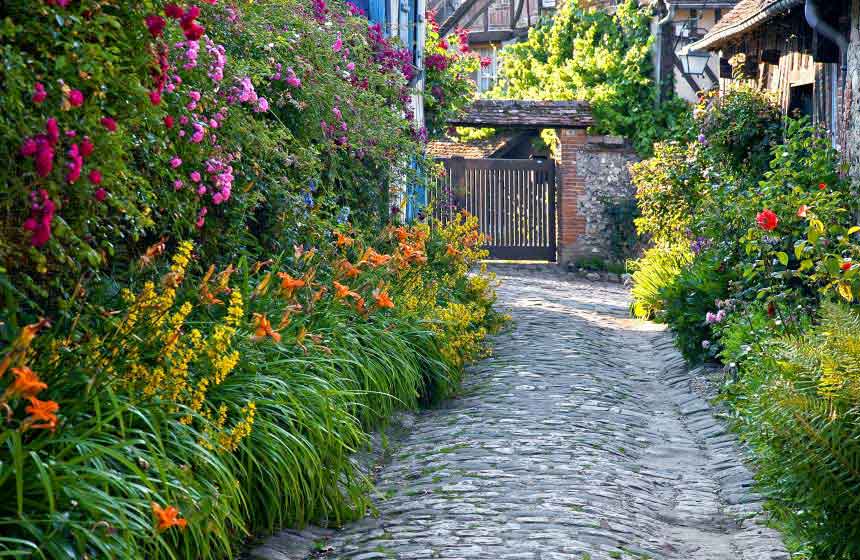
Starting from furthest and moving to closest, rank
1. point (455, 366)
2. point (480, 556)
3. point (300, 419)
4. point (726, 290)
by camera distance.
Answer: point (726, 290)
point (455, 366)
point (300, 419)
point (480, 556)

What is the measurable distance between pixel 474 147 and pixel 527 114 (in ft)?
18.7

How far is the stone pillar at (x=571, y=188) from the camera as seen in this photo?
67.7ft

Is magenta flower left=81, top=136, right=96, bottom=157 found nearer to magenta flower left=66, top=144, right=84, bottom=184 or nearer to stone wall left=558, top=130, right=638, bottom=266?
magenta flower left=66, top=144, right=84, bottom=184

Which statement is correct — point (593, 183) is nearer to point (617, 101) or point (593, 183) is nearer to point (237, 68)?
point (617, 101)

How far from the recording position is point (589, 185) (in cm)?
2067

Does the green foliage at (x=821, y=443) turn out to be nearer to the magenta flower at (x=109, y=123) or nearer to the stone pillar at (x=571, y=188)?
the magenta flower at (x=109, y=123)

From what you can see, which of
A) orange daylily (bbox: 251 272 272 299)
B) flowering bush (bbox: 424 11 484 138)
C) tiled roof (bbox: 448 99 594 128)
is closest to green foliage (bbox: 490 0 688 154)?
tiled roof (bbox: 448 99 594 128)

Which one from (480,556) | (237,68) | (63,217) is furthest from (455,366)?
(63,217)

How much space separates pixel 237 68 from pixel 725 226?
17.1 feet

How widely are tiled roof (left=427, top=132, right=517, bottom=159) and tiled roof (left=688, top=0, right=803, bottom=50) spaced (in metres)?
10.1

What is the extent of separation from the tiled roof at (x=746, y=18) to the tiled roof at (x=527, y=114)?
4898 mm

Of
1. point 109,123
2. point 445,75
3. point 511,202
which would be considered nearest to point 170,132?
point 109,123

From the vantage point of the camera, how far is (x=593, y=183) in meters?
20.7

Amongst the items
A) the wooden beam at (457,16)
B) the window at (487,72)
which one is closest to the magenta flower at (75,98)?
the wooden beam at (457,16)
